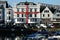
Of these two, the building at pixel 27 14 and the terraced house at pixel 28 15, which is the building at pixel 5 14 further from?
the building at pixel 27 14

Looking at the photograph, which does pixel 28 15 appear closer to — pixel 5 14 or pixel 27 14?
pixel 27 14

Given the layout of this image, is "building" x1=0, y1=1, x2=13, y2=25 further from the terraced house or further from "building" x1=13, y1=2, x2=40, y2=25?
"building" x1=13, y1=2, x2=40, y2=25

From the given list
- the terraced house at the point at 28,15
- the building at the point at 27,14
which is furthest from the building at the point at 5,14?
the building at the point at 27,14

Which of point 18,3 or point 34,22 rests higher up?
point 18,3

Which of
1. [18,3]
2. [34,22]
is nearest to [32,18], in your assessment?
[34,22]

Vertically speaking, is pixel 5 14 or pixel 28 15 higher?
pixel 5 14

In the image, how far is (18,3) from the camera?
47.2m

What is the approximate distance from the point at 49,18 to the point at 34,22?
3.17 meters

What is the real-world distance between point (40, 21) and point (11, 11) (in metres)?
6.04

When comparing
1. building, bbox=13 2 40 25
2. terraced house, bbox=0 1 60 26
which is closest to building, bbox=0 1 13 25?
terraced house, bbox=0 1 60 26

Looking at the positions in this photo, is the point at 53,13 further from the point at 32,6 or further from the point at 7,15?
the point at 7,15

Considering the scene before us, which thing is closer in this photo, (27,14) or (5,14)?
(27,14)

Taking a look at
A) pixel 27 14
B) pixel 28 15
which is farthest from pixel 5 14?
Answer: pixel 28 15

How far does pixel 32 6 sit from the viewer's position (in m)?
46.6
